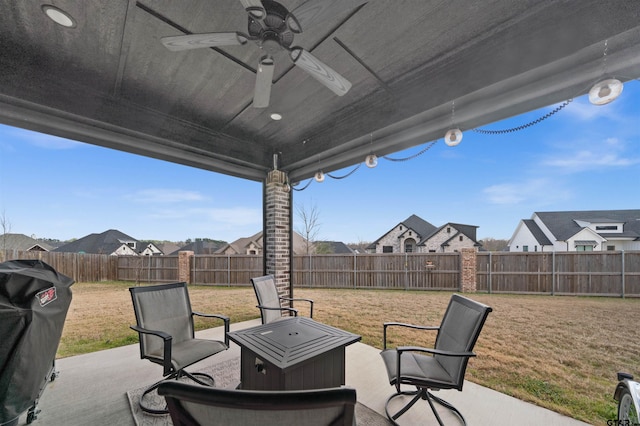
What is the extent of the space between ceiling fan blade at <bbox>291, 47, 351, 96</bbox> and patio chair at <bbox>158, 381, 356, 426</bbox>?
1.84m

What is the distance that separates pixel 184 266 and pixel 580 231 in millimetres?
10060

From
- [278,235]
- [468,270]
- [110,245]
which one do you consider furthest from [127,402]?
[468,270]

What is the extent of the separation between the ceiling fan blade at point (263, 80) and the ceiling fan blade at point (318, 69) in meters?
0.18

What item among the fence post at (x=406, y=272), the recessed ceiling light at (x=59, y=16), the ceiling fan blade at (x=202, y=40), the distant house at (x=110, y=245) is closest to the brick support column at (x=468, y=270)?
the fence post at (x=406, y=272)

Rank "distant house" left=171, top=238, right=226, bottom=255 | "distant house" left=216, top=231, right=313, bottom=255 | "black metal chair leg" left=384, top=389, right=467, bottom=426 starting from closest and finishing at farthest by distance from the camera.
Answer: "black metal chair leg" left=384, top=389, right=467, bottom=426
"distant house" left=171, top=238, right=226, bottom=255
"distant house" left=216, top=231, right=313, bottom=255

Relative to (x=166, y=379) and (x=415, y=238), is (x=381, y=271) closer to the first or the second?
(x=415, y=238)

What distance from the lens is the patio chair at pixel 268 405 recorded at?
633 mm

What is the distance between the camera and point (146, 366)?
273 cm

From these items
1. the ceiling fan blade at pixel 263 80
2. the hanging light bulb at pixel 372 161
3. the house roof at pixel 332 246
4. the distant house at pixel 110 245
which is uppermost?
the ceiling fan blade at pixel 263 80

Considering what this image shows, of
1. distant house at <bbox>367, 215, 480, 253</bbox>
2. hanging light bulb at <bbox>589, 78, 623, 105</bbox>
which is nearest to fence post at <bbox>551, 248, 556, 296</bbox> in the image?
distant house at <bbox>367, 215, 480, 253</bbox>

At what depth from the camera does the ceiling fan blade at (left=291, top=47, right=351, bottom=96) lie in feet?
5.61

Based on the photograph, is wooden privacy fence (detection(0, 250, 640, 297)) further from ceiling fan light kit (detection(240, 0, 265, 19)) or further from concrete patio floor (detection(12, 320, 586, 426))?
ceiling fan light kit (detection(240, 0, 265, 19))

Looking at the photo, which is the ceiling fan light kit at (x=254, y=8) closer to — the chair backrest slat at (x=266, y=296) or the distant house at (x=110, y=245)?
the chair backrest slat at (x=266, y=296)

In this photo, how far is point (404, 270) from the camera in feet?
23.4
